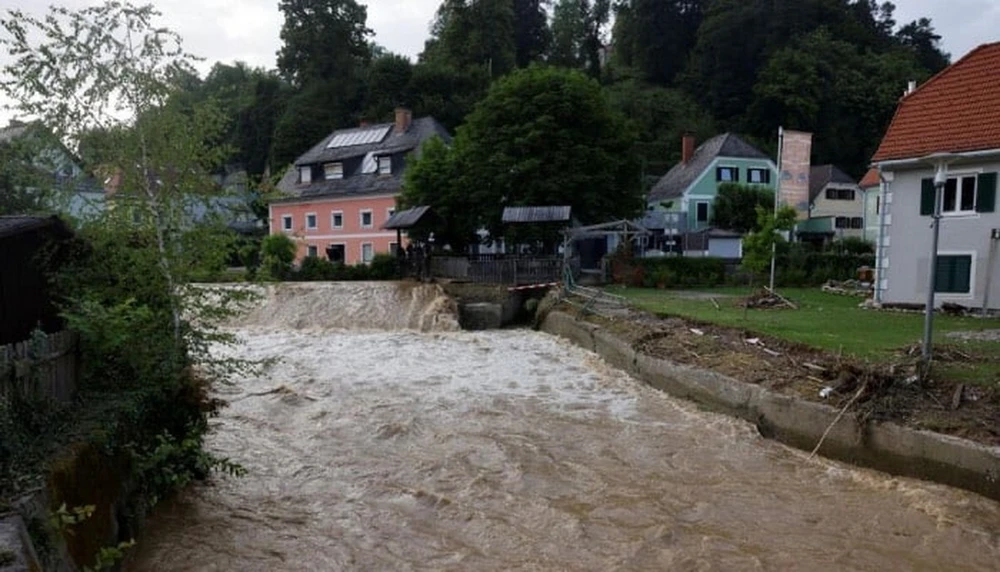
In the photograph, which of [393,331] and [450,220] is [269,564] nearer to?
[393,331]

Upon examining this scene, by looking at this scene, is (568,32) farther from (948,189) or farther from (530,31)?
(948,189)

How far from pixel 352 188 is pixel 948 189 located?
34283 mm


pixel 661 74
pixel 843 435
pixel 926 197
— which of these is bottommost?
pixel 843 435

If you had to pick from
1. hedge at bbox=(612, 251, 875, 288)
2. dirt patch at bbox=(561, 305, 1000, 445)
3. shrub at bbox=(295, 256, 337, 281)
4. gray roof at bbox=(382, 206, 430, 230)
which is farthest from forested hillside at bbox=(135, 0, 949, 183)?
dirt patch at bbox=(561, 305, 1000, 445)

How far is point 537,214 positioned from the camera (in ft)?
90.8

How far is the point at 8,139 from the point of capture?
291 inches

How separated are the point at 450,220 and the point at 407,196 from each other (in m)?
2.57

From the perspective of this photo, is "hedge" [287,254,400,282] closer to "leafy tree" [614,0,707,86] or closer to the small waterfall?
the small waterfall

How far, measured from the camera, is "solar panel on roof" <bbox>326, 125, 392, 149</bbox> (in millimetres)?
47062

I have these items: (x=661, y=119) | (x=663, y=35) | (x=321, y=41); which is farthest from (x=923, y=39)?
(x=321, y=41)

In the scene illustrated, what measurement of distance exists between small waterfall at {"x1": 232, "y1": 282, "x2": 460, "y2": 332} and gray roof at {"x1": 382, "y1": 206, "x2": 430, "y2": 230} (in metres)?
3.54

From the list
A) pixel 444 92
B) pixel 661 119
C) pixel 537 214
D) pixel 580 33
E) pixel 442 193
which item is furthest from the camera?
pixel 580 33

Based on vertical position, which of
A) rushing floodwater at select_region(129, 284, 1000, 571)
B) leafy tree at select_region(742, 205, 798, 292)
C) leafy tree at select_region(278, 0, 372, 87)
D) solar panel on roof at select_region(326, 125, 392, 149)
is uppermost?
leafy tree at select_region(278, 0, 372, 87)

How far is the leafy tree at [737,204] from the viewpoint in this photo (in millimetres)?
47344
